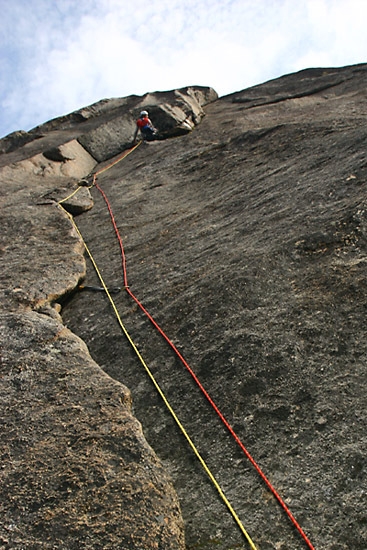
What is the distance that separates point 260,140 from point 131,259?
3.67m

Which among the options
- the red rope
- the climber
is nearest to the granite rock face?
the red rope

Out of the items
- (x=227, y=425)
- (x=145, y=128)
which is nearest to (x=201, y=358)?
(x=227, y=425)

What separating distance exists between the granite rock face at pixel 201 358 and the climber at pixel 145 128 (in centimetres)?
420

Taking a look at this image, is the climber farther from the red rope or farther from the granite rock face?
the red rope

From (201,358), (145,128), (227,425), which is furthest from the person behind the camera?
(145,128)

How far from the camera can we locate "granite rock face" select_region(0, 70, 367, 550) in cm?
316

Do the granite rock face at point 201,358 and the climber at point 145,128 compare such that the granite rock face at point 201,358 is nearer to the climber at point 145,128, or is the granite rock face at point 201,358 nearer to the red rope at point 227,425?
the red rope at point 227,425

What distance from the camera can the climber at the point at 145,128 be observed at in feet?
Answer: 40.2

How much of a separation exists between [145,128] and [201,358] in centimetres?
896

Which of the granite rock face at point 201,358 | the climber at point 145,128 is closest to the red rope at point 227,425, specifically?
the granite rock face at point 201,358

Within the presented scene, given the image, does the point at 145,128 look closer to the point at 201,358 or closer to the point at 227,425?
the point at 201,358

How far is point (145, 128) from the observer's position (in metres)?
12.3

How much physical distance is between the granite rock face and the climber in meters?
4.20

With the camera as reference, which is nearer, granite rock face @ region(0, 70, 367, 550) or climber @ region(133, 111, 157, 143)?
granite rock face @ region(0, 70, 367, 550)
